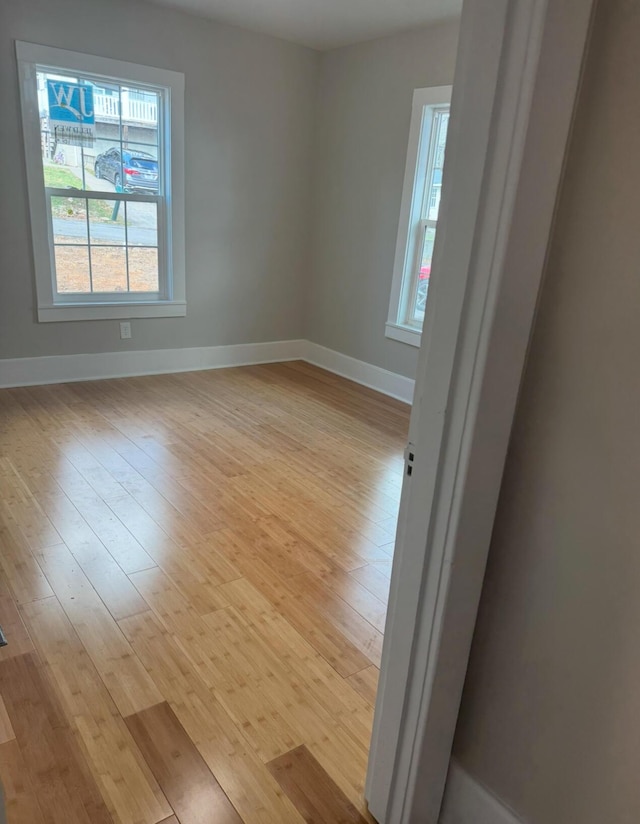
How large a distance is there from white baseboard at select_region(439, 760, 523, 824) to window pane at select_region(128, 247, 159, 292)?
4018 mm

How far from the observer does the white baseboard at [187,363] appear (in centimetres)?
418

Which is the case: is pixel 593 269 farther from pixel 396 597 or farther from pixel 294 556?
pixel 294 556

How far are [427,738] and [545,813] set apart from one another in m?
0.25

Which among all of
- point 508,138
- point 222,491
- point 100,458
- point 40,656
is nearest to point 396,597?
point 508,138

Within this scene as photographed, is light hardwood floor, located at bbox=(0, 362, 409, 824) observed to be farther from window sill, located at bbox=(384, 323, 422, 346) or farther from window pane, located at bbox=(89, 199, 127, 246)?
window pane, located at bbox=(89, 199, 127, 246)

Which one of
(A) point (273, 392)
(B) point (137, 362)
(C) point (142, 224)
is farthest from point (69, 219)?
(A) point (273, 392)

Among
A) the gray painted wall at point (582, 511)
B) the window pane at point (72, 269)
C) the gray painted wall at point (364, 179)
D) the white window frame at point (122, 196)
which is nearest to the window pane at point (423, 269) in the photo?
the gray painted wall at point (364, 179)

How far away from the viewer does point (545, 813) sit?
3.75 ft

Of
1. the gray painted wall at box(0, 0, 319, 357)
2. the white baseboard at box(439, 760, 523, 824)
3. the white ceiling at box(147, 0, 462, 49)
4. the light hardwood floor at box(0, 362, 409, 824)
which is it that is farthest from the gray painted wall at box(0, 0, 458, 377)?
the white baseboard at box(439, 760, 523, 824)

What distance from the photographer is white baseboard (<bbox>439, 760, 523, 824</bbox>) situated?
4.03 feet

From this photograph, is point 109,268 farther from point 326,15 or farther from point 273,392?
point 326,15

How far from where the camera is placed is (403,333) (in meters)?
4.46

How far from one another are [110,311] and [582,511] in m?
4.00

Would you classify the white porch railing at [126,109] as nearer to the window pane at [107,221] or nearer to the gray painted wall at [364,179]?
the window pane at [107,221]
